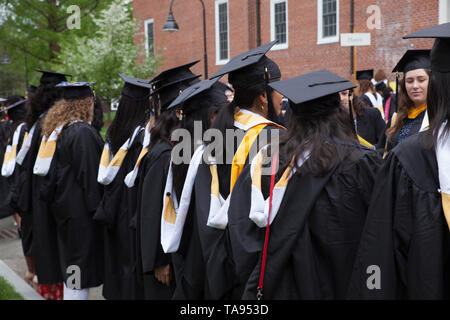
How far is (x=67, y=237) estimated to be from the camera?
15.5 ft

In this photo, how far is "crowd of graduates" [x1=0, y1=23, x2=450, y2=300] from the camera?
1.96 m

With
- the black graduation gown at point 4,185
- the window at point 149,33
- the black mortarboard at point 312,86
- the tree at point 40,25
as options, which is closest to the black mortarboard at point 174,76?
the black mortarboard at point 312,86

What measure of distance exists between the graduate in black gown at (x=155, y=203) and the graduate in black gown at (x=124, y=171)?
0.45m

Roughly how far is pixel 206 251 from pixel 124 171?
170cm

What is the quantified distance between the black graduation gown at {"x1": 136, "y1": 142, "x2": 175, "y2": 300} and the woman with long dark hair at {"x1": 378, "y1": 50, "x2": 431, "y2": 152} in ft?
5.93

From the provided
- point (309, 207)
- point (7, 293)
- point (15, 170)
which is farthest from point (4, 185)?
point (309, 207)

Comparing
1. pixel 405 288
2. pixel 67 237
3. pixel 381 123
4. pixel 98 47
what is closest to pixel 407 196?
pixel 405 288

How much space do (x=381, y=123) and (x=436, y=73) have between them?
4.62 meters

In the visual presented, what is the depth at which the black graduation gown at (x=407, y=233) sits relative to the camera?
6.15 ft

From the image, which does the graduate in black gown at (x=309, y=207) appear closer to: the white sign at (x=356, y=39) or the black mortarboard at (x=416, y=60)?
the black mortarboard at (x=416, y=60)

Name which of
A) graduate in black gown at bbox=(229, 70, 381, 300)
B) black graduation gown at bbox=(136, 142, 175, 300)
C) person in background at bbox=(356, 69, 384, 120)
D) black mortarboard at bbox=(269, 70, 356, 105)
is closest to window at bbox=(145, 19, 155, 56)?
person in background at bbox=(356, 69, 384, 120)

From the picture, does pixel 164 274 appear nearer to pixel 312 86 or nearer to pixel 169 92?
pixel 169 92
